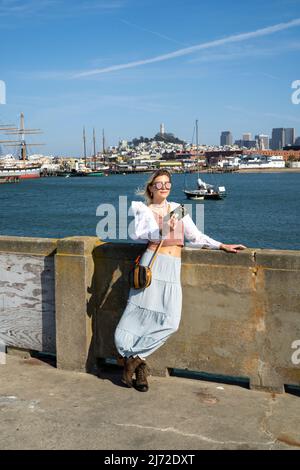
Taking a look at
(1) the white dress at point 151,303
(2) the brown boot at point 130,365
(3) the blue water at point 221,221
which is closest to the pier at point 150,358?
(2) the brown boot at point 130,365

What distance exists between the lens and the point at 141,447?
425 centimetres

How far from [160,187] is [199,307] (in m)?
1.12

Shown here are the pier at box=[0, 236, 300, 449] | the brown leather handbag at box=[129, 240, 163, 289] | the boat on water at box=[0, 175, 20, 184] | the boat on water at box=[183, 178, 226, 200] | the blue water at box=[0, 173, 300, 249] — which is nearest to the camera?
the pier at box=[0, 236, 300, 449]

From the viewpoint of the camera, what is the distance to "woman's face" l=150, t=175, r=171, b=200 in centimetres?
529

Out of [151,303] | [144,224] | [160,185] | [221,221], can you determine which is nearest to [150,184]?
[160,185]

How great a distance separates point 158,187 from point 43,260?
5.04 ft

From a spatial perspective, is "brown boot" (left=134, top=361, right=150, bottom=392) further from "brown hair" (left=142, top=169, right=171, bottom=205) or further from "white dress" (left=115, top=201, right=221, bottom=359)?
"brown hair" (left=142, top=169, right=171, bottom=205)

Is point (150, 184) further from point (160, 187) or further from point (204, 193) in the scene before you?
point (204, 193)

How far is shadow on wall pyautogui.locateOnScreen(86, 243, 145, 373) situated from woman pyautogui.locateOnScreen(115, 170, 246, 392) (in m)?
0.50

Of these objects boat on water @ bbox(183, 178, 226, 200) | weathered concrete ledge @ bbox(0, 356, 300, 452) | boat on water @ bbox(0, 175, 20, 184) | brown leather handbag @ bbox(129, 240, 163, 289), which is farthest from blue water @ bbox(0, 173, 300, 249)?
boat on water @ bbox(0, 175, 20, 184)

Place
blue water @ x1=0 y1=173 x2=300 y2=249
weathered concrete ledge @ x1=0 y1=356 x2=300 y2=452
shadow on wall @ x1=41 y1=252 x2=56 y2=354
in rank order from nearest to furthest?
weathered concrete ledge @ x1=0 y1=356 x2=300 y2=452
shadow on wall @ x1=41 y1=252 x2=56 y2=354
blue water @ x1=0 y1=173 x2=300 y2=249

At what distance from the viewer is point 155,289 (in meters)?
5.18
